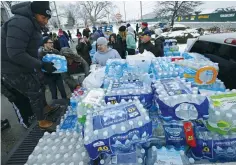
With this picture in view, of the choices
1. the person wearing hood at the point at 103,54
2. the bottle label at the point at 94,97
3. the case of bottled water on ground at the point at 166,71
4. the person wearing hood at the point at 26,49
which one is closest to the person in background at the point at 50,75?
the person wearing hood at the point at 103,54

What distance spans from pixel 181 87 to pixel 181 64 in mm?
881

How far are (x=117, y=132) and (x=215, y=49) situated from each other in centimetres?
259

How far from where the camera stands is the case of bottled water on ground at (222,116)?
1353 millimetres

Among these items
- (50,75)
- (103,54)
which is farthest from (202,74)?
(50,75)

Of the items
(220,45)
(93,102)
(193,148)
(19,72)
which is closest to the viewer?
(193,148)

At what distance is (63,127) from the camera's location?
2.07 metres

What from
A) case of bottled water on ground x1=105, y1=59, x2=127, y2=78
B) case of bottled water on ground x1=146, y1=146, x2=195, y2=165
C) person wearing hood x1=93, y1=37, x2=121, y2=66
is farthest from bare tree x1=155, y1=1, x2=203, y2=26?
case of bottled water on ground x1=146, y1=146, x2=195, y2=165

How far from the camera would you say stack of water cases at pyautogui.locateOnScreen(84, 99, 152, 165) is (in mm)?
1249

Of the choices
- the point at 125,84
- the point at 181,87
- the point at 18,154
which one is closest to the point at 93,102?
the point at 125,84

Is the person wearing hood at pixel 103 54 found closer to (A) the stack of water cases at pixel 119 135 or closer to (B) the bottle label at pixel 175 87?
(B) the bottle label at pixel 175 87

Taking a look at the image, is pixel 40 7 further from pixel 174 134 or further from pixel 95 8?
pixel 95 8

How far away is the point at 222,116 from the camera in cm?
141

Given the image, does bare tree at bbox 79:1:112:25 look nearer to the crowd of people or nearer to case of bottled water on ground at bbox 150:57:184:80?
the crowd of people

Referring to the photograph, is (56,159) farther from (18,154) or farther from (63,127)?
(18,154)
